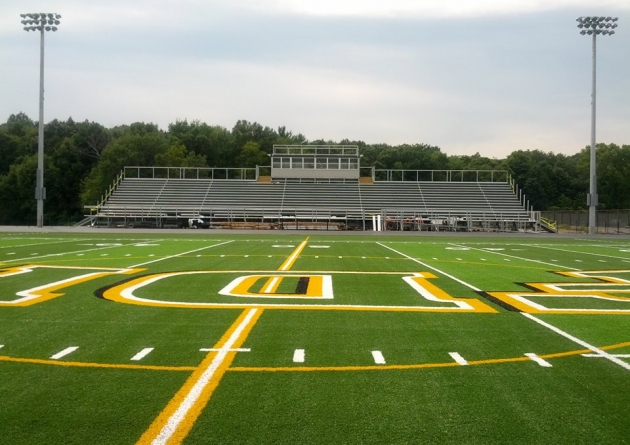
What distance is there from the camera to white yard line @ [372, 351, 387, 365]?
21.0 feet

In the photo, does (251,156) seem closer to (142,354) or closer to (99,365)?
(142,354)

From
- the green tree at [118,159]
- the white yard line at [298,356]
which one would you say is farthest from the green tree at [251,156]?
the white yard line at [298,356]

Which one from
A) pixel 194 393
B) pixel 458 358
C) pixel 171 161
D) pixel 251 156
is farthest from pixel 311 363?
pixel 251 156

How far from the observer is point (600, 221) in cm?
5594

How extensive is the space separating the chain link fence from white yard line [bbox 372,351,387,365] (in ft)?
156

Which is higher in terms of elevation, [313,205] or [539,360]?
[313,205]

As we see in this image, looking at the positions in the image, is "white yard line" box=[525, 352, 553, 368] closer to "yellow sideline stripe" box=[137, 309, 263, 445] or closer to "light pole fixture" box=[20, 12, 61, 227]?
"yellow sideline stripe" box=[137, 309, 263, 445]

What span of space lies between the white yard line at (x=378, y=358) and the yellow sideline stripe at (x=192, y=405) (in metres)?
1.40

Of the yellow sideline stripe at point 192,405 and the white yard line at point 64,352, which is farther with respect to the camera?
the white yard line at point 64,352

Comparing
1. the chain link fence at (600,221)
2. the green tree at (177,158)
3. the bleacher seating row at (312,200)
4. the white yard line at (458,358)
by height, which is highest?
the green tree at (177,158)

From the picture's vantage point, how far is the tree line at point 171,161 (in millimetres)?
76938

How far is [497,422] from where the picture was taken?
470cm

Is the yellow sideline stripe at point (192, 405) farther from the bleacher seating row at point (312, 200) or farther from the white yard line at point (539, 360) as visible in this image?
the bleacher seating row at point (312, 200)

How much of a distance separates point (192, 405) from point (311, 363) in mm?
1614
